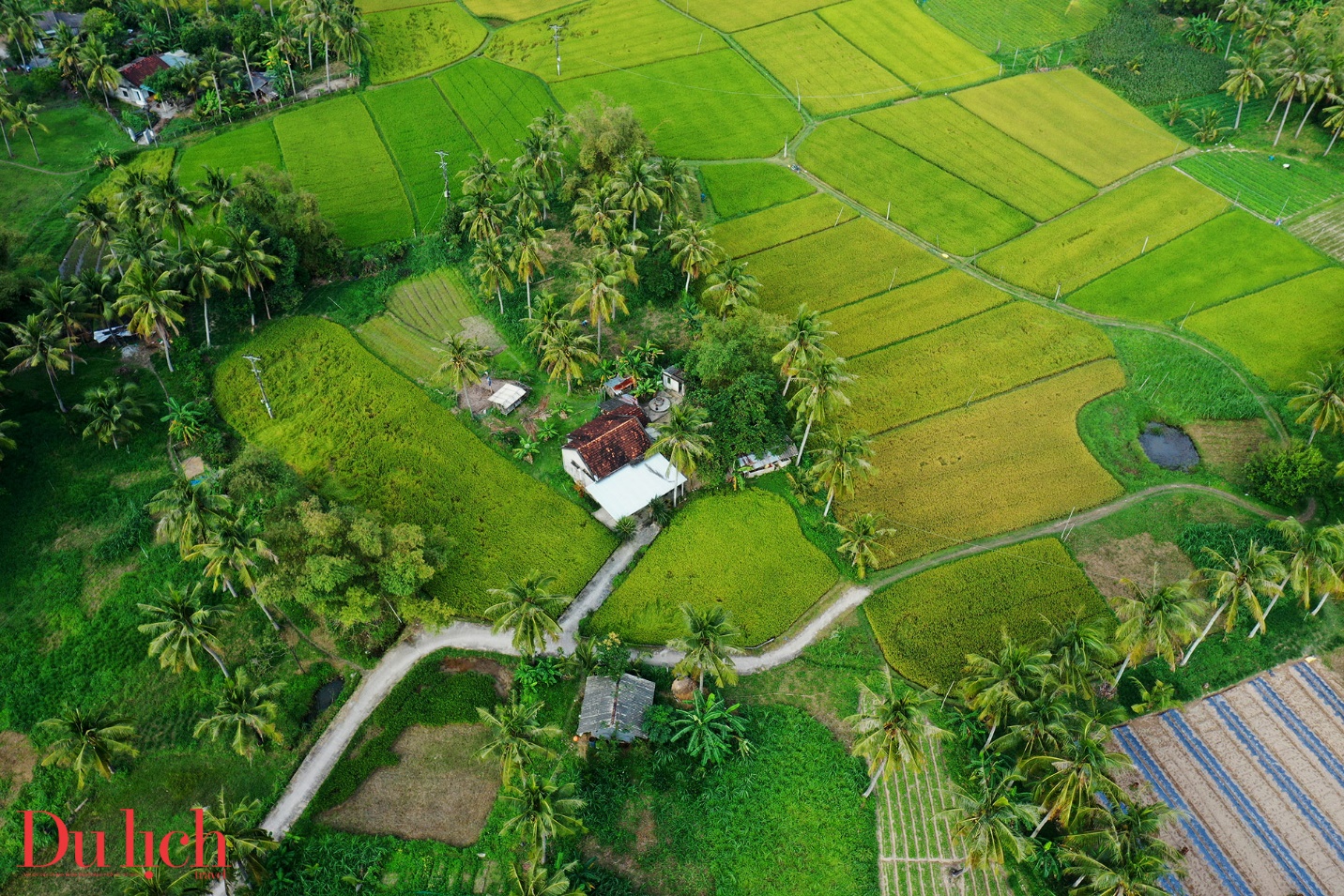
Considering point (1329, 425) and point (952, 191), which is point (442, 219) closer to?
point (952, 191)

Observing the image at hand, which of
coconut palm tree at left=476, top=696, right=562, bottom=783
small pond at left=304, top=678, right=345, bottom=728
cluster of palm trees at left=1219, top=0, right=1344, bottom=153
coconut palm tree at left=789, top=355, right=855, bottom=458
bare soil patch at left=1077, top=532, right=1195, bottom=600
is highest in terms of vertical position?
cluster of palm trees at left=1219, top=0, right=1344, bottom=153

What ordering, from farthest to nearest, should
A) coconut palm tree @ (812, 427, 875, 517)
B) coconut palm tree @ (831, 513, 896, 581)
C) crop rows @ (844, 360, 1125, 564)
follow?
crop rows @ (844, 360, 1125, 564) → coconut palm tree @ (831, 513, 896, 581) → coconut palm tree @ (812, 427, 875, 517)

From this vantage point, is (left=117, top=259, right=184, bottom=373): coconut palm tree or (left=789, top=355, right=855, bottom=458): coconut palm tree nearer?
(left=789, top=355, right=855, bottom=458): coconut palm tree

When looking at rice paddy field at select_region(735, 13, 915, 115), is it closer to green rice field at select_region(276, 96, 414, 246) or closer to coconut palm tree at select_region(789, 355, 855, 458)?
green rice field at select_region(276, 96, 414, 246)

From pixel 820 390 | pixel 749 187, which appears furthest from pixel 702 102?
pixel 820 390

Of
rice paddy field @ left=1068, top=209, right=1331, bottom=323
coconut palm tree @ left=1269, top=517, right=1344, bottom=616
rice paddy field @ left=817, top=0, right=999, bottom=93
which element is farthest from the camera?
rice paddy field @ left=817, top=0, right=999, bottom=93

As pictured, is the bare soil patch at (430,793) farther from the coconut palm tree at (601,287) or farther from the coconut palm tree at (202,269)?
the coconut palm tree at (202,269)

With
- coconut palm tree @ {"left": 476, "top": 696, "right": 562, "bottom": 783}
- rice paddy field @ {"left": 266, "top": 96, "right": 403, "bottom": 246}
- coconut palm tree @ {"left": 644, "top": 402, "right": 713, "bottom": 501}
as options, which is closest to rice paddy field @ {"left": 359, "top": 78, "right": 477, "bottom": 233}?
rice paddy field @ {"left": 266, "top": 96, "right": 403, "bottom": 246}

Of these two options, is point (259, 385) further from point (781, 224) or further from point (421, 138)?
point (781, 224)
